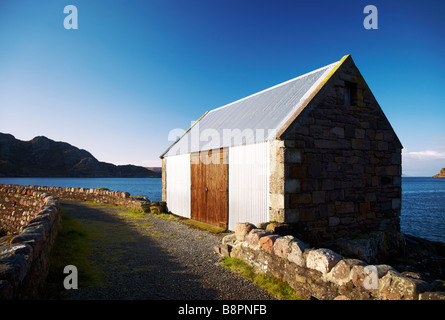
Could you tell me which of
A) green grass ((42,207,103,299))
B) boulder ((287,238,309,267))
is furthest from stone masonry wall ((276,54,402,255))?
green grass ((42,207,103,299))

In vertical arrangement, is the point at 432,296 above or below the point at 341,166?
below

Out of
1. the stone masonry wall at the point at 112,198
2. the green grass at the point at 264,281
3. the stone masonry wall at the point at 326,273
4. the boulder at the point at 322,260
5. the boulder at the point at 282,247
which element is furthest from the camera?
the stone masonry wall at the point at 112,198

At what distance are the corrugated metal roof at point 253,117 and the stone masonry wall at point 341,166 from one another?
69 cm

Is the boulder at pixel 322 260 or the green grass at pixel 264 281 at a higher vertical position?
the boulder at pixel 322 260

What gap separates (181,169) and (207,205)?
10.0ft

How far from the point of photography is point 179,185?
13.5m

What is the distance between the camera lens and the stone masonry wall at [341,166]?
24.7ft

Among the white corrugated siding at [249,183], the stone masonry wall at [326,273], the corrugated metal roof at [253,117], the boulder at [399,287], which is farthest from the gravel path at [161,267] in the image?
the corrugated metal roof at [253,117]

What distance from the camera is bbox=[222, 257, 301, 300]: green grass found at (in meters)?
4.51

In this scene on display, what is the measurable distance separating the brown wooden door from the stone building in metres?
Result: 0.04

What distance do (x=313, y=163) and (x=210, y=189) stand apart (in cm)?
469

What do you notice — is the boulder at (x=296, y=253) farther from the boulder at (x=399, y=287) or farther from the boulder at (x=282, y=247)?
the boulder at (x=399, y=287)

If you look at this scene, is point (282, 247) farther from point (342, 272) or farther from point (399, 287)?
point (399, 287)

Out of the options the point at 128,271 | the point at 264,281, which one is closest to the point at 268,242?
the point at 264,281
